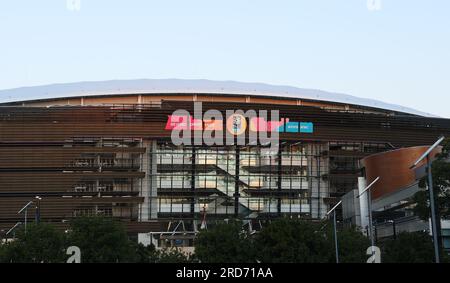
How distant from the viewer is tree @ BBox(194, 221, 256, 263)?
207 feet

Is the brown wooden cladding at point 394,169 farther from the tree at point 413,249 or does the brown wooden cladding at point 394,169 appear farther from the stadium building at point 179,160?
the tree at point 413,249

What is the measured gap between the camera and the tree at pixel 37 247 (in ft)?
202

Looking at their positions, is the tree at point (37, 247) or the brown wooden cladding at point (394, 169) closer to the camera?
the tree at point (37, 247)

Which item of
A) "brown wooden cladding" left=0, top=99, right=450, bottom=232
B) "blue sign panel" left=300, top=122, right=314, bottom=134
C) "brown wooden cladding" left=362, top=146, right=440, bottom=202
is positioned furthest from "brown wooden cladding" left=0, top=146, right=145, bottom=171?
"brown wooden cladding" left=362, top=146, right=440, bottom=202

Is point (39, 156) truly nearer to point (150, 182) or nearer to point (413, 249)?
point (150, 182)

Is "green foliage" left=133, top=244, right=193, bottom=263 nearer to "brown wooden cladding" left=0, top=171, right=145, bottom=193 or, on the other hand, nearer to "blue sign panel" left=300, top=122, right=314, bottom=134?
"brown wooden cladding" left=0, top=171, right=145, bottom=193

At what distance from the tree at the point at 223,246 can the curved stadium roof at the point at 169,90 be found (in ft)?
231

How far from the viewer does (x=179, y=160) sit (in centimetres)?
12269

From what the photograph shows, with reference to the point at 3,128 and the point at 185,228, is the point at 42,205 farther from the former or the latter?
the point at 185,228

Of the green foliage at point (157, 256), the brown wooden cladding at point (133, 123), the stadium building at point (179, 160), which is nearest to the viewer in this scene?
the green foliage at point (157, 256)

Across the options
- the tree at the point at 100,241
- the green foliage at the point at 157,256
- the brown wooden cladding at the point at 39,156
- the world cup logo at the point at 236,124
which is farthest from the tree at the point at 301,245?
the brown wooden cladding at the point at 39,156

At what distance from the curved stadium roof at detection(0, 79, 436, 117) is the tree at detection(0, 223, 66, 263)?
233 ft

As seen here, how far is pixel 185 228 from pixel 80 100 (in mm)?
33718
